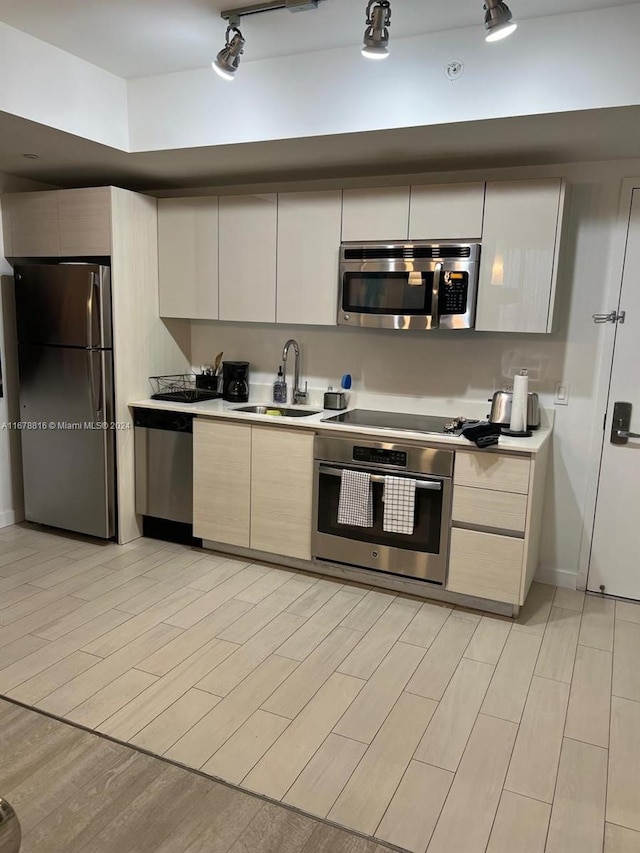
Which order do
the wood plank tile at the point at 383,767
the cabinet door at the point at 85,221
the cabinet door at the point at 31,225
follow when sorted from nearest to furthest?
1. the wood plank tile at the point at 383,767
2. the cabinet door at the point at 85,221
3. the cabinet door at the point at 31,225

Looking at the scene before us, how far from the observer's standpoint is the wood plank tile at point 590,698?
2369 mm

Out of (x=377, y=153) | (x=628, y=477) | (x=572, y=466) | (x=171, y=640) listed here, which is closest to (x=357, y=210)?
(x=377, y=153)

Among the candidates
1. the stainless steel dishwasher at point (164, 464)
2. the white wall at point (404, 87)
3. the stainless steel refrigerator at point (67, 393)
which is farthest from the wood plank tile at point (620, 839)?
the stainless steel refrigerator at point (67, 393)

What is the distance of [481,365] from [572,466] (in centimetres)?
77

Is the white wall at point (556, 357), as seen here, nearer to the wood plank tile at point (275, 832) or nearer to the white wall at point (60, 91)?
the white wall at point (60, 91)

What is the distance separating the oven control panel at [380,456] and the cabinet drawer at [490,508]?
12.7 inches

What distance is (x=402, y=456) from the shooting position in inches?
132

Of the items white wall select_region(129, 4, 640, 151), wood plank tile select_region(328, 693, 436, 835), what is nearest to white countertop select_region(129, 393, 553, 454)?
wood plank tile select_region(328, 693, 436, 835)

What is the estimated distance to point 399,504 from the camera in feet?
11.0

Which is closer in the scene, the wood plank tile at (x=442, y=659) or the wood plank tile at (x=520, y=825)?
the wood plank tile at (x=520, y=825)

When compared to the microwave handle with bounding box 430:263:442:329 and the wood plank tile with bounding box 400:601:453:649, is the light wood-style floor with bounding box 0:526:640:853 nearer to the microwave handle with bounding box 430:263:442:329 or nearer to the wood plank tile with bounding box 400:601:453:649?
the wood plank tile with bounding box 400:601:453:649

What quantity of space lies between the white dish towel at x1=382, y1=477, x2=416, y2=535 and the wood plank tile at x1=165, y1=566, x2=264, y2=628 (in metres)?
0.88

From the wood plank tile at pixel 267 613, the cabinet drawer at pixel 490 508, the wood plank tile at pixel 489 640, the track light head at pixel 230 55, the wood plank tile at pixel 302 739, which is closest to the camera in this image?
the wood plank tile at pixel 302 739

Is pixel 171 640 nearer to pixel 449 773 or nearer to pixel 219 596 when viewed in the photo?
pixel 219 596
